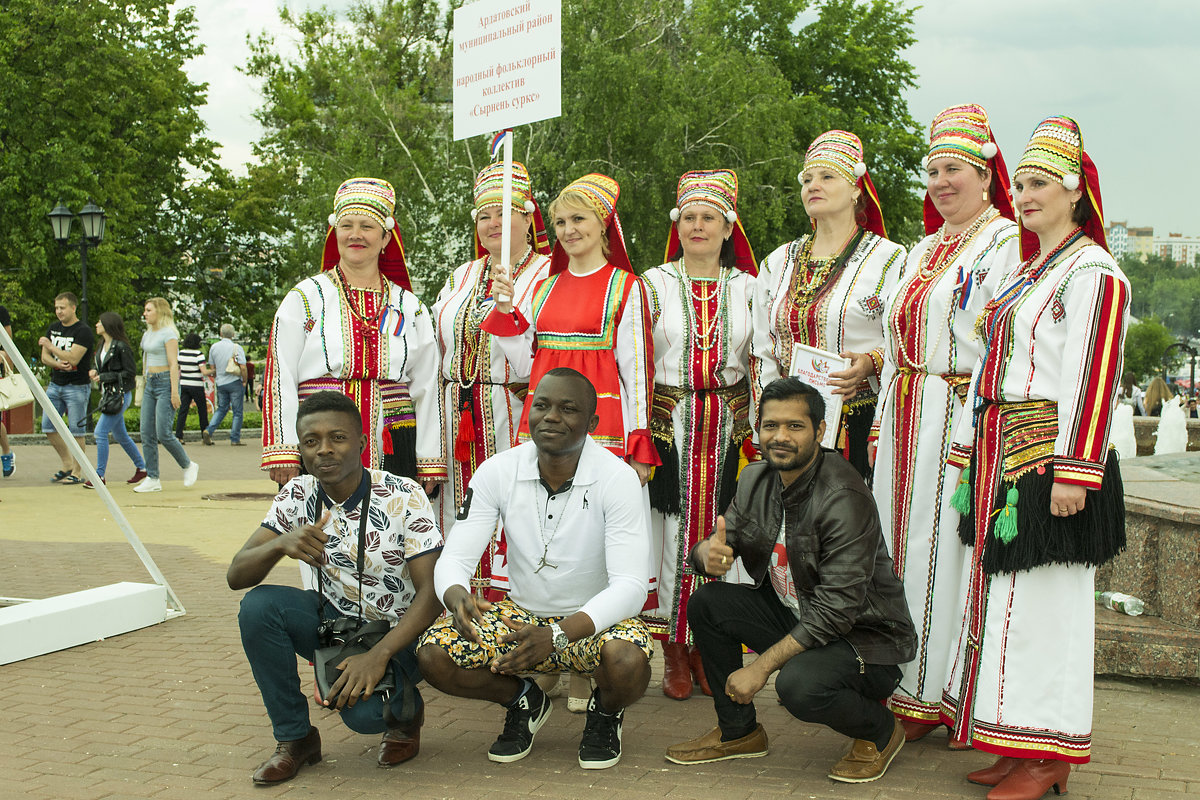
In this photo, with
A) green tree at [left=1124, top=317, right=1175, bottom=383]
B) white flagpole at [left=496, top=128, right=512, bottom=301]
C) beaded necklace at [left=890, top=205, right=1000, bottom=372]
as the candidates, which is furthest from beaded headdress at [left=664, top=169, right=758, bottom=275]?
green tree at [left=1124, top=317, right=1175, bottom=383]

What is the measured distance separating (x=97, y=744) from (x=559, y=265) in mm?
2832

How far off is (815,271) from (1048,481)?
1.56 metres

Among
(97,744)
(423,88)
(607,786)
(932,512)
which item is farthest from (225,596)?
(423,88)

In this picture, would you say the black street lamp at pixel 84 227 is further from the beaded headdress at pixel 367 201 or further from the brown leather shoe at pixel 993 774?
the brown leather shoe at pixel 993 774

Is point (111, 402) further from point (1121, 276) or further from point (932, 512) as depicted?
point (1121, 276)

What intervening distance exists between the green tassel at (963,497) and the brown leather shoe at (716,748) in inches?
44.0

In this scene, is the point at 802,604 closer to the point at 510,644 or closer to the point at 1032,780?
the point at 1032,780

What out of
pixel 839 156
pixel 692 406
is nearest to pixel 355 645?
pixel 692 406

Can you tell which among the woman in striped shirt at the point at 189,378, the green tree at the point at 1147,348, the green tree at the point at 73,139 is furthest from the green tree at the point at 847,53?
the green tree at the point at 1147,348

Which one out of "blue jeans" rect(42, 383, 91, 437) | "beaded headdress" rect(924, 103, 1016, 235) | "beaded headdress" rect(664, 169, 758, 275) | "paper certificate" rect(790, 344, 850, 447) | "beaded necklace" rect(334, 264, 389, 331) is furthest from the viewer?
"blue jeans" rect(42, 383, 91, 437)

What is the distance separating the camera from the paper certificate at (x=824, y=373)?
4.89 m

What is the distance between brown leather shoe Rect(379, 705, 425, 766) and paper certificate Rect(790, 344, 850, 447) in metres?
1.96

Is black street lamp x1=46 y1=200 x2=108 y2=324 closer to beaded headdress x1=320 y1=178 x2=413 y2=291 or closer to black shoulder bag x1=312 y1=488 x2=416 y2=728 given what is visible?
beaded headdress x1=320 y1=178 x2=413 y2=291

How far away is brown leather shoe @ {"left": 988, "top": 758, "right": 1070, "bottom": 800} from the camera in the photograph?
155 inches
